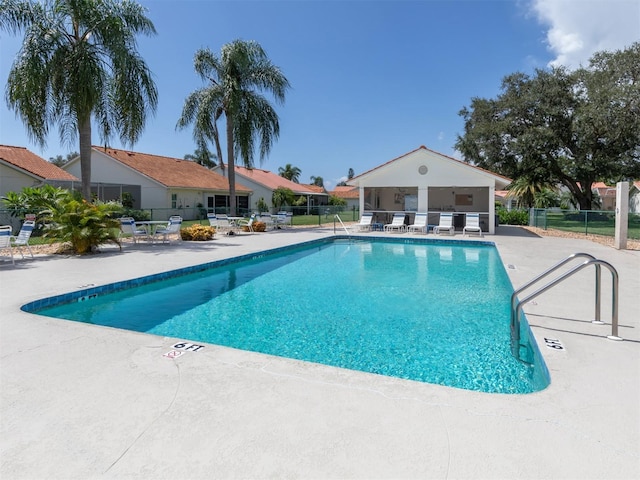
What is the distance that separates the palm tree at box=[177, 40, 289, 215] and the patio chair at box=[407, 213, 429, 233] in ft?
30.6

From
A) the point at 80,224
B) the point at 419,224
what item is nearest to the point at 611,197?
the point at 419,224

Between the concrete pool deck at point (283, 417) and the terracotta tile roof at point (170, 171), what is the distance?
87.0 ft

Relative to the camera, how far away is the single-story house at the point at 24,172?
20.4m

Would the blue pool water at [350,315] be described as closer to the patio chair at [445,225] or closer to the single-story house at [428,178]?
the patio chair at [445,225]

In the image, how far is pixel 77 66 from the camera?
45.3ft

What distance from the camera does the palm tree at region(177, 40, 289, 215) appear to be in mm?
21016

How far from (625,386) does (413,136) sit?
33299 mm

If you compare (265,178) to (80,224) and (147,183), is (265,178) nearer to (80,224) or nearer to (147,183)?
(147,183)

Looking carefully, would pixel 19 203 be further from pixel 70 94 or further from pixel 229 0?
pixel 229 0

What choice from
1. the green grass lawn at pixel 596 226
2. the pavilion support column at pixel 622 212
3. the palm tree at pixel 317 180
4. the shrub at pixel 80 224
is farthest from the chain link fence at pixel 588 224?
the palm tree at pixel 317 180

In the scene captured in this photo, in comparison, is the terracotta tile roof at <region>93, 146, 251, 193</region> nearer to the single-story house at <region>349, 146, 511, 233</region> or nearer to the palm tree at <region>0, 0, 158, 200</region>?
the palm tree at <region>0, 0, 158, 200</region>

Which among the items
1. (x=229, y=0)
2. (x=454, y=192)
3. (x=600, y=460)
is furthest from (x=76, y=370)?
(x=454, y=192)

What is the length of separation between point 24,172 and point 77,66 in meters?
10.2

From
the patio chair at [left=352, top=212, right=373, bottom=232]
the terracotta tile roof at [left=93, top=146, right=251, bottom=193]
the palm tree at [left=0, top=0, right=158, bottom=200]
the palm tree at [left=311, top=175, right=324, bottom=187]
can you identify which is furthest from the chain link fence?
the palm tree at [left=311, top=175, right=324, bottom=187]
